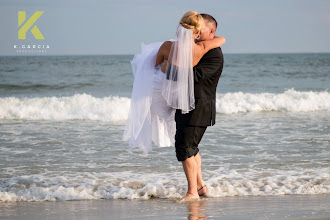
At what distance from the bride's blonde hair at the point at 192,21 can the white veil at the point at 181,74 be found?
0.04m

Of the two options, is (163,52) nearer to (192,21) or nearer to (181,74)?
(181,74)

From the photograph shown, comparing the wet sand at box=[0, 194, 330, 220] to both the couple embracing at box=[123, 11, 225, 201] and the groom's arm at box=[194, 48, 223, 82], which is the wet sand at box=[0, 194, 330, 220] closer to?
the couple embracing at box=[123, 11, 225, 201]

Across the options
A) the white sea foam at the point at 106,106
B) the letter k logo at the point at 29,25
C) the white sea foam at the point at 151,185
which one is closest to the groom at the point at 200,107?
the white sea foam at the point at 151,185

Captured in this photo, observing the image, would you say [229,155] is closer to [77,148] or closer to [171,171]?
[171,171]

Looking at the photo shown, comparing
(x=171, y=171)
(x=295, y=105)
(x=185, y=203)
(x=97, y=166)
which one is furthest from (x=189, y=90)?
(x=295, y=105)

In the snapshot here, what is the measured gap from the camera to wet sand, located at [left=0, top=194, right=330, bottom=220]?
14.4ft

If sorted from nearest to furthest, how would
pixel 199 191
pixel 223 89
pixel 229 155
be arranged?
1. pixel 199 191
2. pixel 229 155
3. pixel 223 89

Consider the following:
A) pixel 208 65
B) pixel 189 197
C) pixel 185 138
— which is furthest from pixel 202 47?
pixel 189 197

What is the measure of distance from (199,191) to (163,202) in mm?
451

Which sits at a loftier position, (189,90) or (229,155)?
(189,90)

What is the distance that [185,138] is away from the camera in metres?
4.75

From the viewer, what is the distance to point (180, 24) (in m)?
4.52

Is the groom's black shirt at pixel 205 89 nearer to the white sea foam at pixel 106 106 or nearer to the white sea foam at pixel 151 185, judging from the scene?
the white sea foam at pixel 151 185

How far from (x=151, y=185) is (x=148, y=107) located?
120 cm
